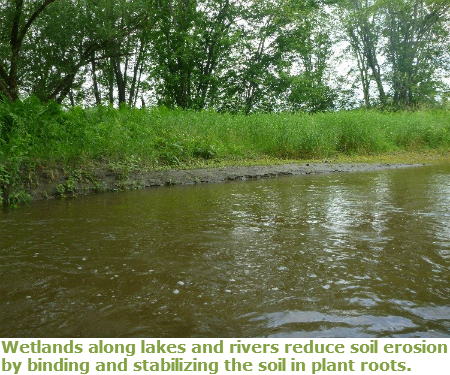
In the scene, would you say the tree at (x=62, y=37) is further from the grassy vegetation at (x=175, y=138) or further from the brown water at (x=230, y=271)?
the brown water at (x=230, y=271)

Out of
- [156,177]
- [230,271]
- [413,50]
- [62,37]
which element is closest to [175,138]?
[156,177]

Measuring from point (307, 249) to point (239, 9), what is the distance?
814 inches

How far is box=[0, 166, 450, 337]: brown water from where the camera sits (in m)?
1.92

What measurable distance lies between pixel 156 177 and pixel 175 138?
6.65 feet

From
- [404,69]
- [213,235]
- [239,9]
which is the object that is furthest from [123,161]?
[404,69]

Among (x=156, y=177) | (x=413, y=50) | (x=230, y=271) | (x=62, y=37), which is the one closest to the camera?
(x=230, y=271)

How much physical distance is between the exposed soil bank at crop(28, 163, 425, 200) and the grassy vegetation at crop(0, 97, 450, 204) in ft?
0.67

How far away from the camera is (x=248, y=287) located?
235 centimetres

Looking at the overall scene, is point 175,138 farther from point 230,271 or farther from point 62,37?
point 62,37

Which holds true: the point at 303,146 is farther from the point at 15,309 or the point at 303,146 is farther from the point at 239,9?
the point at 239,9

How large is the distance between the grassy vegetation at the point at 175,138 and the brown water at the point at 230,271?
6.89ft

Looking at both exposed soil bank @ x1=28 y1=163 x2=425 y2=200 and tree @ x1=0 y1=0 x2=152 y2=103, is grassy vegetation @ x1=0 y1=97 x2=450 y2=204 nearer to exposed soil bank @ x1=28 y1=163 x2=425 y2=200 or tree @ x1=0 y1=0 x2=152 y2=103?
exposed soil bank @ x1=28 y1=163 x2=425 y2=200

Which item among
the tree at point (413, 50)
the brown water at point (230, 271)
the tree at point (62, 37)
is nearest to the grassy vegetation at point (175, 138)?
the brown water at point (230, 271)

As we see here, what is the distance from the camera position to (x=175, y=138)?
9.99 m
